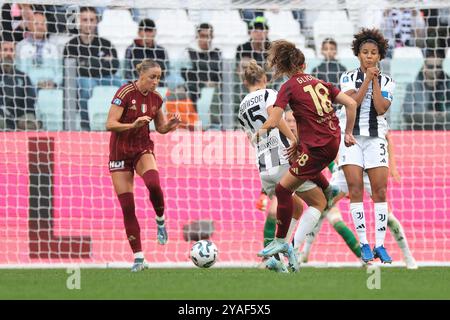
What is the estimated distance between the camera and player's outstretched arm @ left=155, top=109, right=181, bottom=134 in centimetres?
1113

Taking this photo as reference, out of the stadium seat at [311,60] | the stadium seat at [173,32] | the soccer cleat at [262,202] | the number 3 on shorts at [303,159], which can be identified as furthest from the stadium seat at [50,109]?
the number 3 on shorts at [303,159]

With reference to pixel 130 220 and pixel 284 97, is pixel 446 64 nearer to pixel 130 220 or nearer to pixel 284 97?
pixel 284 97

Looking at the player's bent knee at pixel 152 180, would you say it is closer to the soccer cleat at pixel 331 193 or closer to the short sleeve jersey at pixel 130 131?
the short sleeve jersey at pixel 130 131

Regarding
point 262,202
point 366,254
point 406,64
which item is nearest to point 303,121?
point 366,254

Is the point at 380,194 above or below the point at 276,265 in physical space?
above

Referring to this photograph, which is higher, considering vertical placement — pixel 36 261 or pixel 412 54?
pixel 412 54

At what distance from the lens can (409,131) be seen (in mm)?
13289

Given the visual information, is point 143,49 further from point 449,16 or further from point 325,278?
point 325,278

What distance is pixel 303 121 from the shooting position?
9.87 meters

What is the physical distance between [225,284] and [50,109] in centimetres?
523
